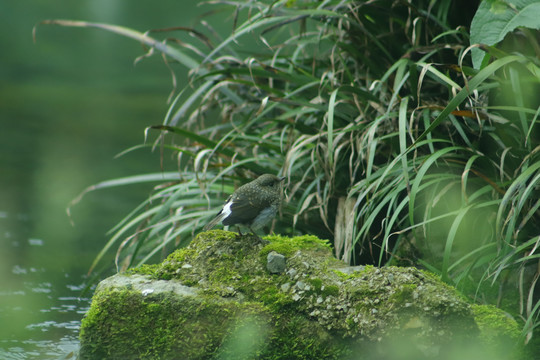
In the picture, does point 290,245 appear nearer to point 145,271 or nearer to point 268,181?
point 268,181

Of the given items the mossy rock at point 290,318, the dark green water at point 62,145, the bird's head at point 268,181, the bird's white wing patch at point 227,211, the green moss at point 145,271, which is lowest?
the dark green water at point 62,145

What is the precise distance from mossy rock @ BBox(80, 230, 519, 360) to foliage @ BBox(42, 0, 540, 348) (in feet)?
1.09

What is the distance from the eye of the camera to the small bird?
291cm

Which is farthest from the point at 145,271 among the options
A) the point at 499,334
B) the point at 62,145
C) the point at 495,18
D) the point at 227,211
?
the point at 62,145

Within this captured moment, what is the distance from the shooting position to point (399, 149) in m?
3.54

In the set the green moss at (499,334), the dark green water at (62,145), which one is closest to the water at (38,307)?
the dark green water at (62,145)

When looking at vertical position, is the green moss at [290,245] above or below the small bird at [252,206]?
below

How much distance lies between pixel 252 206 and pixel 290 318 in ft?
1.84

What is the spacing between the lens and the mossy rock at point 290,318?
244cm

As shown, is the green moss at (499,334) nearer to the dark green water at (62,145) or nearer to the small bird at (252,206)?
the small bird at (252,206)

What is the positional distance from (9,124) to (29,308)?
249 inches

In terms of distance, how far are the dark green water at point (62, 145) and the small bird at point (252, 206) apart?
1.02 metres

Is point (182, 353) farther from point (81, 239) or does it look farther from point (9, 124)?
point (9, 124)

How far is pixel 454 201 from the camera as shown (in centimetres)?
341
